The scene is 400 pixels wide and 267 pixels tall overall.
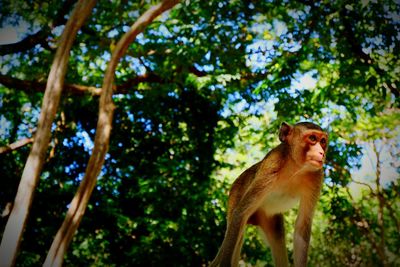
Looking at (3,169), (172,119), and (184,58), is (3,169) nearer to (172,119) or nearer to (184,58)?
(172,119)

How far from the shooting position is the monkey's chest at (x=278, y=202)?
3.52m

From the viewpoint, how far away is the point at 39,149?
6816 mm

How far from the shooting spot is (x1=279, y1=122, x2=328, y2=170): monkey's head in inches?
127

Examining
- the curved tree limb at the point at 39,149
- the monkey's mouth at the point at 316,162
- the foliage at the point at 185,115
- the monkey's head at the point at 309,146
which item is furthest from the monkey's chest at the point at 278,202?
the curved tree limb at the point at 39,149

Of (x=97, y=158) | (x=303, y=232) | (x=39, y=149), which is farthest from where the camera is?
(x=97, y=158)

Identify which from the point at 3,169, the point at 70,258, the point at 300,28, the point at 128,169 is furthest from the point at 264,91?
the point at 3,169

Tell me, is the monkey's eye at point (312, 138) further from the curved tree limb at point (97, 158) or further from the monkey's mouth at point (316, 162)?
the curved tree limb at point (97, 158)

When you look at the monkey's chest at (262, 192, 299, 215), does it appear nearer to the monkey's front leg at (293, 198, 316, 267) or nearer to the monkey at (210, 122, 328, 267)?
the monkey at (210, 122, 328, 267)

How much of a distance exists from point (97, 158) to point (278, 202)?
15.7 ft

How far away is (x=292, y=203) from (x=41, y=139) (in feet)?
15.7

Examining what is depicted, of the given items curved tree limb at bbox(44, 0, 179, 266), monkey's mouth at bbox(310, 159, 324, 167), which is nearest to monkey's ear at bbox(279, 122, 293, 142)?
monkey's mouth at bbox(310, 159, 324, 167)

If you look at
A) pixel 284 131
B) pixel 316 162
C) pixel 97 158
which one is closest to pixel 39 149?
pixel 97 158

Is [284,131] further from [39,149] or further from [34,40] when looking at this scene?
[34,40]

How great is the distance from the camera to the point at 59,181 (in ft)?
37.8
